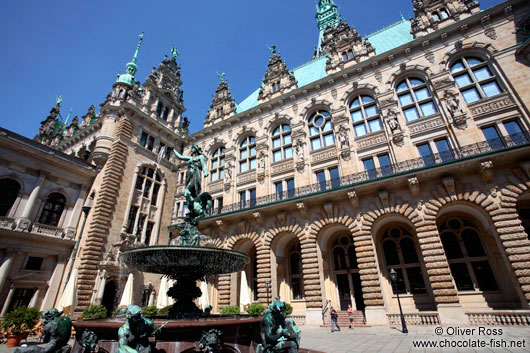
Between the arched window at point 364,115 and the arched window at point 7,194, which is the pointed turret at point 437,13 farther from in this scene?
the arched window at point 7,194

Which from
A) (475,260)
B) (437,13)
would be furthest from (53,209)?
(437,13)

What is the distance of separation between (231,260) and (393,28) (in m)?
29.9

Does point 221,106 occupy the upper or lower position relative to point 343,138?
upper

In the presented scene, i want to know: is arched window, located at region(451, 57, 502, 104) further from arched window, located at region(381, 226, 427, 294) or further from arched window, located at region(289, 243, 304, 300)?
arched window, located at region(289, 243, 304, 300)

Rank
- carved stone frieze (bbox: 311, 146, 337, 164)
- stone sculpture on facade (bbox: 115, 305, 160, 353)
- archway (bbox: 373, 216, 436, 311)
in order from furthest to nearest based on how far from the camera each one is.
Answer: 1. carved stone frieze (bbox: 311, 146, 337, 164)
2. archway (bbox: 373, 216, 436, 311)
3. stone sculpture on facade (bbox: 115, 305, 160, 353)

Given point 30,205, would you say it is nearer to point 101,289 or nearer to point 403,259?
point 101,289

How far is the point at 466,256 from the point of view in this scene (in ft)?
48.2

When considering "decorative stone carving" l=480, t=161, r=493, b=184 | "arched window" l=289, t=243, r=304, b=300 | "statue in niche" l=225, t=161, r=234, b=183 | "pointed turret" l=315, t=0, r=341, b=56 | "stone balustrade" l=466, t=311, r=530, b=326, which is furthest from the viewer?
"pointed turret" l=315, t=0, r=341, b=56

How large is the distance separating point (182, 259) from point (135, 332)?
277 centimetres

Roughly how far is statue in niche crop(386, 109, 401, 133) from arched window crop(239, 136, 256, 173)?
1210 cm

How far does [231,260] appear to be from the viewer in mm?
7523

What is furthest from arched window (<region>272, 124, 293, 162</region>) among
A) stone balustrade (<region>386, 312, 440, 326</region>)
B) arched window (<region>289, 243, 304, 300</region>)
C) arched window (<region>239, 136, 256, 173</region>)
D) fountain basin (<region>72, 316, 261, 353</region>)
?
fountain basin (<region>72, 316, 261, 353</region>)

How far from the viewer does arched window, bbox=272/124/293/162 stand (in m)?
22.3

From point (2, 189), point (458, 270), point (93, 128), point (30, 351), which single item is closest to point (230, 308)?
point (30, 351)
